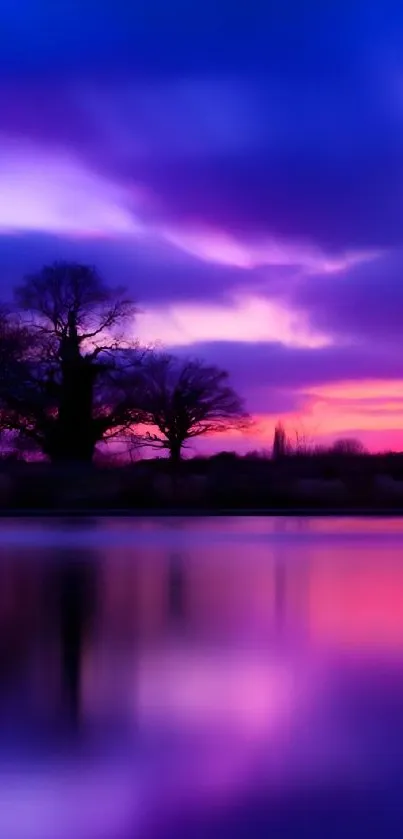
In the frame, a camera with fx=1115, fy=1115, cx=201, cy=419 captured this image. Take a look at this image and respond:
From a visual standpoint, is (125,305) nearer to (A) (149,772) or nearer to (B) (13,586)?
(B) (13,586)

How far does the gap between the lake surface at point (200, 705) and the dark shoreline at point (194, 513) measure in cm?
1789

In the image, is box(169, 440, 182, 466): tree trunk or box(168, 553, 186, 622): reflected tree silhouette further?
box(169, 440, 182, 466): tree trunk

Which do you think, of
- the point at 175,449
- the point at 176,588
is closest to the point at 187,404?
the point at 175,449

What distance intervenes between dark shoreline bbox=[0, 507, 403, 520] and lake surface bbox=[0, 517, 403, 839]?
17893 mm

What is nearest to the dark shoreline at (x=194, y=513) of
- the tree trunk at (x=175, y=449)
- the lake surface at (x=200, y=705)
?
the tree trunk at (x=175, y=449)

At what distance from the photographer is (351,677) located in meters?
7.54

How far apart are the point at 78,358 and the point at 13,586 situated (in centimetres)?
3302

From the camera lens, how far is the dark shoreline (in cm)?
3250

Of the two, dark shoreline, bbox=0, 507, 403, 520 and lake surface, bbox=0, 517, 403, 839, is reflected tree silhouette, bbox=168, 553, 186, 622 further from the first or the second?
dark shoreline, bbox=0, 507, 403, 520

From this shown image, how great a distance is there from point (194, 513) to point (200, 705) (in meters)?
26.9

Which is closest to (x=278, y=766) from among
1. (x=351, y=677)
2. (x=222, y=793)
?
(x=222, y=793)

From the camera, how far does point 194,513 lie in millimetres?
33625

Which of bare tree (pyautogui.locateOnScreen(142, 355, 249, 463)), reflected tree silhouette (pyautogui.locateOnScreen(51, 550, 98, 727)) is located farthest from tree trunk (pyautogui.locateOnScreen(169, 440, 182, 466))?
reflected tree silhouette (pyautogui.locateOnScreen(51, 550, 98, 727))

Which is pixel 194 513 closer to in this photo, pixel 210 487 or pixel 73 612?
pixel 210 487
